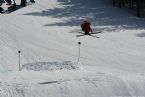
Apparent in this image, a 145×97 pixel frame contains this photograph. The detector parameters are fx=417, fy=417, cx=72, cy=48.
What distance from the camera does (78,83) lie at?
59.1 feet

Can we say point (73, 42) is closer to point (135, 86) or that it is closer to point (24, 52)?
point (24, 52)

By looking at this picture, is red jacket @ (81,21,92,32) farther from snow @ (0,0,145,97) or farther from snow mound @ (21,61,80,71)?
snow mound @ (21,61,80,71)

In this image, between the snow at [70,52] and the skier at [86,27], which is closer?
the snow at [70,52]

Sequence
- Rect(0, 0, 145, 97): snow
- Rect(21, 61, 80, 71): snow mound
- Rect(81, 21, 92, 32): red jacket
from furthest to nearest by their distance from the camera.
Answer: Rect(81, 21, 92, 32): red jacket, Rect(21, 61, 80, 71): snow mound, Rect(0, 0, 145, 97): snow

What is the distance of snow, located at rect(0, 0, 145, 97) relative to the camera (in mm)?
17812

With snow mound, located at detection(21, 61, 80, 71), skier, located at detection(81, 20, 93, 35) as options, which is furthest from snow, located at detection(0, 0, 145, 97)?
skier, located at detection(81, 20, 93, 35)

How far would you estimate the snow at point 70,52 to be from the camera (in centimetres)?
1781

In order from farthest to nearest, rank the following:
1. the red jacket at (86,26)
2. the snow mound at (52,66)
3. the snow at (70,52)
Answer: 1. the red jacket at (86,26)
2. the snow mound at (52,66)
3. the snow at (70,52)

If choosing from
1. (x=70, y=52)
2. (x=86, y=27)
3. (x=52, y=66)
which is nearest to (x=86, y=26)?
(x=86, y=27)

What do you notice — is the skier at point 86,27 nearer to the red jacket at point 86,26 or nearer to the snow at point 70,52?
the red jacket at point 86,26

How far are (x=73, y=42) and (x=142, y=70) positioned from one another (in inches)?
329

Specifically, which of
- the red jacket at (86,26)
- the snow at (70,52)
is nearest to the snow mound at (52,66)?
the snow at (70,52)

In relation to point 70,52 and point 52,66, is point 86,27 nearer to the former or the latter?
point 70,52

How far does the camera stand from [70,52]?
2961 cm
